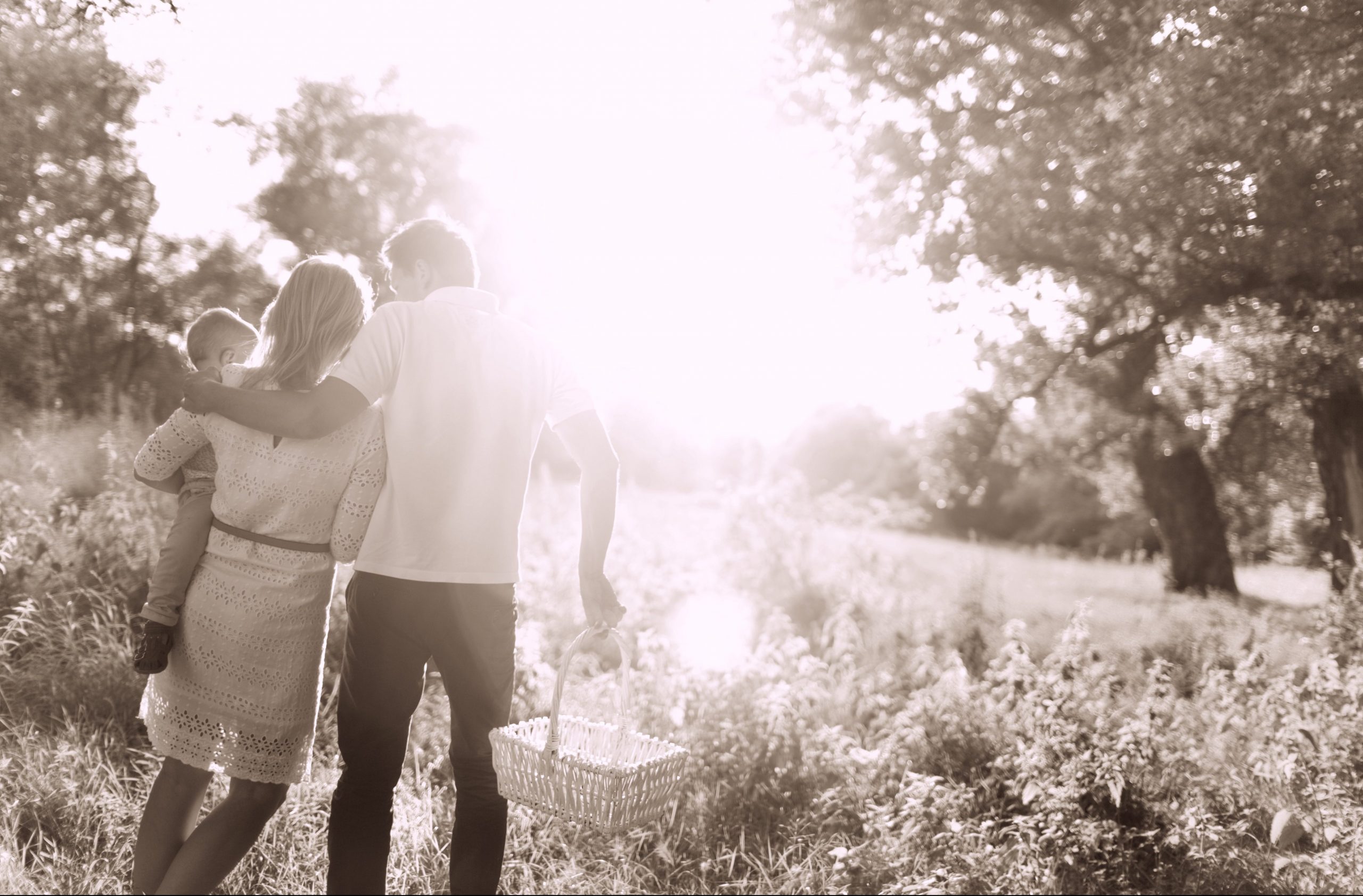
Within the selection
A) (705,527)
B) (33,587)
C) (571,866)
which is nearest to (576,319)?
(705,527)

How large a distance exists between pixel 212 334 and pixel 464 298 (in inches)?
33.6

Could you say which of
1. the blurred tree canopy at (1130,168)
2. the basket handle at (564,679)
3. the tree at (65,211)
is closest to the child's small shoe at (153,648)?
the basket handle at (564,679)

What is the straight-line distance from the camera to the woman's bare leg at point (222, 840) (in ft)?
8.43

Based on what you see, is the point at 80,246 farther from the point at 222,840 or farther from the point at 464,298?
the point at 222,840

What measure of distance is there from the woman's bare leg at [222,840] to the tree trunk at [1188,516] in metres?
11.7

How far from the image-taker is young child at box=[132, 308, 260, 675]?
104 inches

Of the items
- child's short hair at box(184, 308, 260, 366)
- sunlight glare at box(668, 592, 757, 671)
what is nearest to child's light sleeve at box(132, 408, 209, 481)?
child's short hair at box(184, 308, 260, 366)

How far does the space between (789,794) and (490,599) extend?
2088 millimetres

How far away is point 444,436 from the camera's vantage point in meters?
2.71

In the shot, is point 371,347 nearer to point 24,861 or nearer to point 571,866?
A: point 571,866

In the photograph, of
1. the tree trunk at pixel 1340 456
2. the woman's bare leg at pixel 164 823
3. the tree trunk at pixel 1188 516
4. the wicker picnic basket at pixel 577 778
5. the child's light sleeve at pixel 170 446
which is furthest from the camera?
the tree trunk at pixel 1188 516

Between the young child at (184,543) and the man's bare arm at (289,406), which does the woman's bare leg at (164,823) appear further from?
the man's bare arm at (289,406)

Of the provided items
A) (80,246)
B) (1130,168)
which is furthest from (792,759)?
(80,246)

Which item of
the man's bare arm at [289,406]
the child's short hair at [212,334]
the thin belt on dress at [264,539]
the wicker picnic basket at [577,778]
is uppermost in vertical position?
the child's short hair at [212,334]
